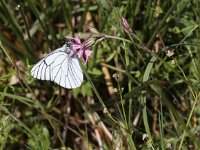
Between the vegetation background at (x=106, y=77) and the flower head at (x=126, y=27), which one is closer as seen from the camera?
the flower head at (x=126, y=27)

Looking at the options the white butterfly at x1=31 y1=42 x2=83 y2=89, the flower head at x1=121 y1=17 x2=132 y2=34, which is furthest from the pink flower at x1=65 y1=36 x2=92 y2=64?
the flower head at x1=121 y1=17 x2=132 y2=34

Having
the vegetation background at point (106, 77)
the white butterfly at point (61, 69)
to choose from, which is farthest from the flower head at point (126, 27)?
the white butterfly at point (61, 69)

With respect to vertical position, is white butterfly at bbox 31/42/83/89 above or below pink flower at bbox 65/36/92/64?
below

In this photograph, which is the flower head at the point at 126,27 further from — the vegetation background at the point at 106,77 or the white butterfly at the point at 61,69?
the white butterfly at the point at 61,69

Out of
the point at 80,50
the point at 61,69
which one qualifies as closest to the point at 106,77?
the point at 61,69

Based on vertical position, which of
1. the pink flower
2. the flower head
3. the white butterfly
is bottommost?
the white butterfly

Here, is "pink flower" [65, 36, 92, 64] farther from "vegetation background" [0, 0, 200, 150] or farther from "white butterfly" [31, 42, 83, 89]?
"vegetation background" [0, 0, 200, 150]

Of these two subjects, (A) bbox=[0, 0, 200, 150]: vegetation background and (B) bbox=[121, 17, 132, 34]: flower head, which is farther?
(A) bbox=[0, 0, 200, 150]: vegetation background
